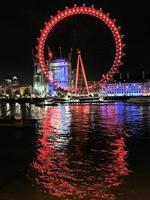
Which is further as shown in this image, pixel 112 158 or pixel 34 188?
pixel 112 158

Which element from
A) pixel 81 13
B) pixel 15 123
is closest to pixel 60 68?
pixel 81 13

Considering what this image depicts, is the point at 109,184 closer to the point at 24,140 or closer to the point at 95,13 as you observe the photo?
the point at 24,140

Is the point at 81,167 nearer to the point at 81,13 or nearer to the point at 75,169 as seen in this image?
the point at 75,169

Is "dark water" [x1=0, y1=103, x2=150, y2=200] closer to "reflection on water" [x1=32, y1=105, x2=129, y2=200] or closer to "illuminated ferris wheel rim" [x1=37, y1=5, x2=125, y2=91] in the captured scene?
"reflection on water" [x1=32, y1=105, x2=129, y2=200]

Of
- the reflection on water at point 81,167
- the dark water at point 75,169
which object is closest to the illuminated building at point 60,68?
the reflection on water at point 81,167

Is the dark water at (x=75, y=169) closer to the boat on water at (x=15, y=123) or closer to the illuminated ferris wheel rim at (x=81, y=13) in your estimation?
the boat on water at (x=15, y=123)

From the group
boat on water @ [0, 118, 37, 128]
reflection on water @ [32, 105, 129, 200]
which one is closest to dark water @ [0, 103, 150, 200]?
reflection on water @ [32, 105, 129, 200]

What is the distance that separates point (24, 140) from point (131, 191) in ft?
50.8

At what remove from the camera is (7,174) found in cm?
1642

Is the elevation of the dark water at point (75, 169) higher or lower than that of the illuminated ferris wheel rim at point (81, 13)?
lower

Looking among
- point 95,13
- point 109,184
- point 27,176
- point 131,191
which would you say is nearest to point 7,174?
point 27,176

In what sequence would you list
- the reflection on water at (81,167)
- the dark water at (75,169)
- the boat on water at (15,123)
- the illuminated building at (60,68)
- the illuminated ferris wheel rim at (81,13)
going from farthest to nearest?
the illuminated building at (60,68)
the illuminated ferris wheel rim at (81,13)
the boat on water at (15,123)
the reflection on water at (81,167)
the dark water at (75,169)

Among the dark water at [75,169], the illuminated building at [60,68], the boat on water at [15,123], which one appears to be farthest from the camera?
the illuminated building at [60,68]

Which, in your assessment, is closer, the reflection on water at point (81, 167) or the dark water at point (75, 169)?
the dark water at point (75, 169)
